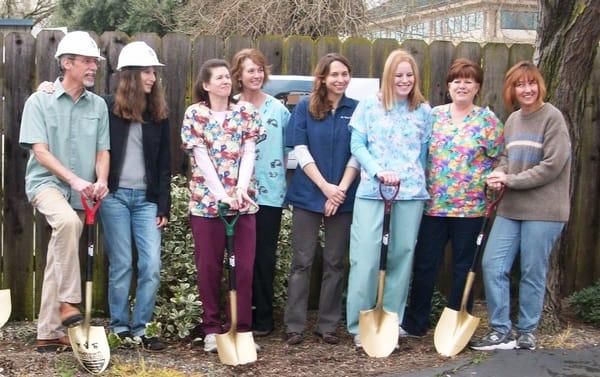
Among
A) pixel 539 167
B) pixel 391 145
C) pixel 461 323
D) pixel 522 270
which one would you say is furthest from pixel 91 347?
pixel 539 167

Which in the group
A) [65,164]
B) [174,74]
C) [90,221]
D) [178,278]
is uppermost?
[174,74]

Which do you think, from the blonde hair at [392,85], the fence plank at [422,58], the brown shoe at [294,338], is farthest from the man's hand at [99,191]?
the fence plank at [422,58]

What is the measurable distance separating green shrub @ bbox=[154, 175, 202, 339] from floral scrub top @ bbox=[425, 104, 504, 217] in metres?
1.85

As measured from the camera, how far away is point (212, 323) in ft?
17.3

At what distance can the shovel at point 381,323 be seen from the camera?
17.0 ft

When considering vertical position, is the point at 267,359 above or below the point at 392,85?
below

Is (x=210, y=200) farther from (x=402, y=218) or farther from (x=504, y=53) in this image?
(x=504, y=53)

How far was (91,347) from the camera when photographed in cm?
477

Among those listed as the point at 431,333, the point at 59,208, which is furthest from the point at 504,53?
the point at 59,208

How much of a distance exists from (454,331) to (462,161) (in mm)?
1210

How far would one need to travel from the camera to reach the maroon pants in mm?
5121

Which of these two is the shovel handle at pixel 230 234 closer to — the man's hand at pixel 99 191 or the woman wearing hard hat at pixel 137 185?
the woman wearing hard hat at pixel 137 185

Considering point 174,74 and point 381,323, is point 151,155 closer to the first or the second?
point 174,74

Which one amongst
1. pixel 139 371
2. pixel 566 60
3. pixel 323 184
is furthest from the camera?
pixel 566 60
